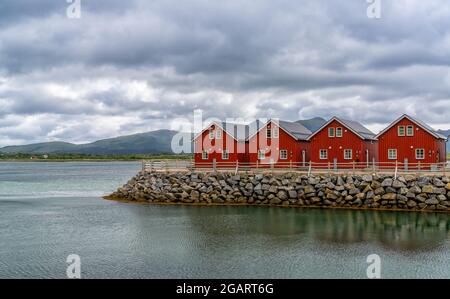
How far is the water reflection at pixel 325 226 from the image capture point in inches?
1095

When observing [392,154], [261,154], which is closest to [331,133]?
[392,154]

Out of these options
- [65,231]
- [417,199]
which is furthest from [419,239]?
[65,231]

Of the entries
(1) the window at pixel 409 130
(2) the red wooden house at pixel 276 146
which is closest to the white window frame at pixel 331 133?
(2) the red wooden house at pixel 276 146

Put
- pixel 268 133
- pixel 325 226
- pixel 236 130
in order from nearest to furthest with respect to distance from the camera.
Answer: pixel 325 226 → pixel 268 133 → pixel 236 130

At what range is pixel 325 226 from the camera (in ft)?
105

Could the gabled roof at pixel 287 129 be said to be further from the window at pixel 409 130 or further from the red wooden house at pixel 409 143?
the window at pixel 409 130

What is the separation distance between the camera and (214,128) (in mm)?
51688

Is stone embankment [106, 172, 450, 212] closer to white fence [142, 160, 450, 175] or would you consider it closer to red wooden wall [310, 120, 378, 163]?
white fence [142, 160, 450, 175]

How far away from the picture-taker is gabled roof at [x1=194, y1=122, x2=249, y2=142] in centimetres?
5107

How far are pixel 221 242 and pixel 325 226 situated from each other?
793 centimetres

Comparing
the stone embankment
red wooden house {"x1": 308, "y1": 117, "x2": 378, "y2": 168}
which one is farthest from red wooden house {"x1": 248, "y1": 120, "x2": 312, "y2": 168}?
the stone embankment

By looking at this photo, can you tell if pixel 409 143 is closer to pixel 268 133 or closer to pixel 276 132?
pixel 276 132
